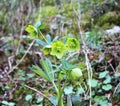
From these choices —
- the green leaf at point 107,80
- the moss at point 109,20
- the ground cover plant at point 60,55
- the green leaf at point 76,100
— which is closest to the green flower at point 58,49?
the ground cover plant at point 60,55

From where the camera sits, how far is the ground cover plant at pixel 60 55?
1.10 metres

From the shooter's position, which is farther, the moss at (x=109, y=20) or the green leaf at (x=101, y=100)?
the moss at (x=109, y=20)

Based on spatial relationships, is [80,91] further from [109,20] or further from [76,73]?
[109,20]

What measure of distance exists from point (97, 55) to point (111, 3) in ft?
2.30

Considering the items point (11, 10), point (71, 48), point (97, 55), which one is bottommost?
point (97, 55)

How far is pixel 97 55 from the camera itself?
1644 mm

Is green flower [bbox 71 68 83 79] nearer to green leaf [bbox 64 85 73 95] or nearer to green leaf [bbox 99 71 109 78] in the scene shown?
green leaf [bbox 64 85 73 95]

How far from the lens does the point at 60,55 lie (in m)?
1.04

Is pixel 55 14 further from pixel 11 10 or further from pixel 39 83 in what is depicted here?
pixel 39 83

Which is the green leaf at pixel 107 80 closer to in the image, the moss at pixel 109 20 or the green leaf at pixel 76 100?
the green leaf at pixel 76 100

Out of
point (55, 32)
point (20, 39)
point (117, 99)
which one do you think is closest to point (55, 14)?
point (55, 32)

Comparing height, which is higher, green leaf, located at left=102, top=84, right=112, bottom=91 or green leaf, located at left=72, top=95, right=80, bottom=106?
green leaf, located at left=102, top=84, right=112, bottom=91

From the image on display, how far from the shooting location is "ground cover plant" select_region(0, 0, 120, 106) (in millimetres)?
1103

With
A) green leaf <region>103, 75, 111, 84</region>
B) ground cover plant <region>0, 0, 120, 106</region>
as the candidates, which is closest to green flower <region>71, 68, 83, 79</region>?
ground cover plant <region>0, 0, 120, 106</region>
